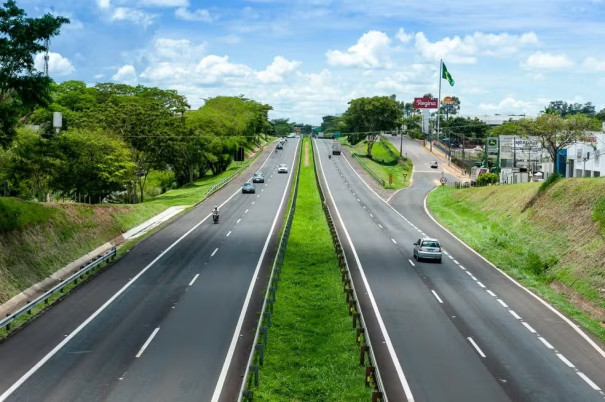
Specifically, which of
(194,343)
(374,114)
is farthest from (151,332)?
(374,114)

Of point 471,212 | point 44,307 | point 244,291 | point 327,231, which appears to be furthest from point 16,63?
point 471,212

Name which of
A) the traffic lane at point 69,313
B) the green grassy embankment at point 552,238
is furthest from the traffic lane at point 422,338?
the traffic lane at point 69,313

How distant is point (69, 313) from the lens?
2855 centimetres

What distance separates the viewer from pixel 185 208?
6725 centimetres

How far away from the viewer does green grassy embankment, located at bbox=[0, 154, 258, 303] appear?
3369 cm

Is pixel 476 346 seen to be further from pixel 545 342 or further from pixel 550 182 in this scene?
pixel 550 182

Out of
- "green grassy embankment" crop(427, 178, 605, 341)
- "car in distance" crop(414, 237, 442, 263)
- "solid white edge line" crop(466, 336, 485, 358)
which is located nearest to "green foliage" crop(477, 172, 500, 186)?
"green grassy embankment" crop(427, 178, 605, 341)

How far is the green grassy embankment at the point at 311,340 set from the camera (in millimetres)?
18755

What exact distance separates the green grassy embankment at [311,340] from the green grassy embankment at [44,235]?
13006mm

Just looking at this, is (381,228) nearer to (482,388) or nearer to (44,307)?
(44,307)

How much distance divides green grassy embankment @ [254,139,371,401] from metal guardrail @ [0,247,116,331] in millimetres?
10086

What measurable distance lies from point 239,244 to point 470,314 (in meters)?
21.4

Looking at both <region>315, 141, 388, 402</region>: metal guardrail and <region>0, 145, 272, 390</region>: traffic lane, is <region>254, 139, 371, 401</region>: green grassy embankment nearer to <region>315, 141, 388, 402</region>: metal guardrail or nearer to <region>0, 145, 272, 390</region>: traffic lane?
<region>315, 141, 388, 402</region>: metal guardrail

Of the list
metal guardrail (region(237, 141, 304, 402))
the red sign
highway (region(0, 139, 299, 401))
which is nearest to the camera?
metal guardrail (region(237, 141, 304, 402))
